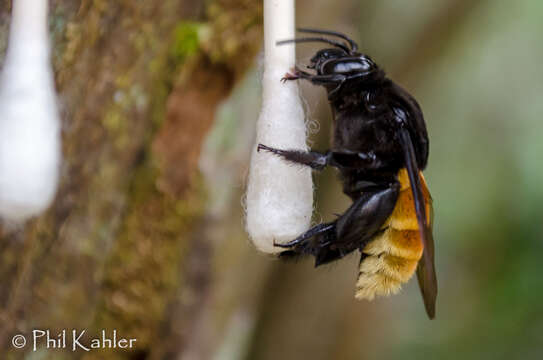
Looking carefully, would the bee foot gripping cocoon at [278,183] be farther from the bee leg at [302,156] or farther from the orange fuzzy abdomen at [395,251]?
the orange fuzzy abdomen at [395,251]

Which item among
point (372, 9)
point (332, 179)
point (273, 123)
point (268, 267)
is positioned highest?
point (372, 9)

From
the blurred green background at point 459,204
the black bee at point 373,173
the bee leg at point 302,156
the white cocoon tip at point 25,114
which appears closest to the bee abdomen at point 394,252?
the black bee at point 373,173

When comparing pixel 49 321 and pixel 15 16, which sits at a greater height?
pixel 15 16

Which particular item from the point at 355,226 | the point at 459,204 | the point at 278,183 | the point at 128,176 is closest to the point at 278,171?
the point at 278,183

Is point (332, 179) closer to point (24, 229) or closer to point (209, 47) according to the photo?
point (209, 47)

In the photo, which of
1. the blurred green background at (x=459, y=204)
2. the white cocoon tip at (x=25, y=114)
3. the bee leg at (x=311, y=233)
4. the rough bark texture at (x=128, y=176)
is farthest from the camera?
the blurred green background at (x=459, y=204)

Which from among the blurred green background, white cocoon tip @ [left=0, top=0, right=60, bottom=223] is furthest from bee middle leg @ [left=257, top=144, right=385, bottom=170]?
the blurred green background

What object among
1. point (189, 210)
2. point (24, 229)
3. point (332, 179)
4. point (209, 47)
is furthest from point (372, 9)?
point (24, 229)

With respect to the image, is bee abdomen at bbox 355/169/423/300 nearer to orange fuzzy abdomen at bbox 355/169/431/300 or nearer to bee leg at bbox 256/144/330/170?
orange fuzzy abdomen at bbox 355/169/431/300
